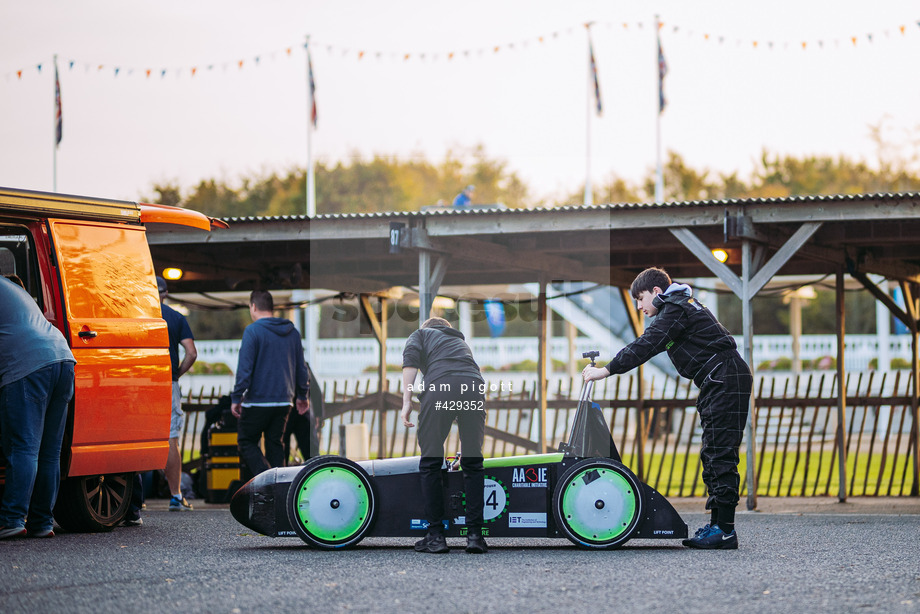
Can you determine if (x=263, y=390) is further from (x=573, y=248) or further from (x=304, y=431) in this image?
(x=573, y=248)

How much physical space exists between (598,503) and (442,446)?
1010 mm

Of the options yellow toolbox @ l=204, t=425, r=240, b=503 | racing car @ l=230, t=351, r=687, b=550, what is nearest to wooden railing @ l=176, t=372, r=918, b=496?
yellow toolbox @ l=204, t=425, r=240, b=503

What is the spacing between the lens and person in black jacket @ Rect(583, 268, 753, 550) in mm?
6887

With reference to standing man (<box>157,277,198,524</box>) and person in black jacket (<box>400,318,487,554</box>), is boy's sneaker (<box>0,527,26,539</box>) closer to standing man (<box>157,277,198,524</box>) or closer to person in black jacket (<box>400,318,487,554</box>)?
standing man (<box>157,277,198,524</box>)

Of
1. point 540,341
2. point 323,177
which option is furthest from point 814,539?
point 323,177

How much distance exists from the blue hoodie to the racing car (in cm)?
194

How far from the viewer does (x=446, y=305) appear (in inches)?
739

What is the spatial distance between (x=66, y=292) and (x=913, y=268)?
10.1 meters

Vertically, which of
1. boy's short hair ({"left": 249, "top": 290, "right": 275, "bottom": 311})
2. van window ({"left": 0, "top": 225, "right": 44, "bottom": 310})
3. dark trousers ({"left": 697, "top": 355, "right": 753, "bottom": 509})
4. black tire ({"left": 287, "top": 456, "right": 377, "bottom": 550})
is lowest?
black tire ({"left": 287, "top": 456, "right": 377, "bottom": 550})

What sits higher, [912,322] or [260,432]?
[912,322]

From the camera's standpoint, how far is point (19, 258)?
854 centimetres

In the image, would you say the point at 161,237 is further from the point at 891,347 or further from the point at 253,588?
the point at 891,347

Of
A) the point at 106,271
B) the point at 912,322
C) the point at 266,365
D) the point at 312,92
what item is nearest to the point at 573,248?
the point at 912,322

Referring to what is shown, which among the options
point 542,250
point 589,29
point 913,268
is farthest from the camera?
point 589,29
